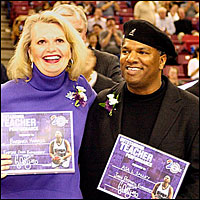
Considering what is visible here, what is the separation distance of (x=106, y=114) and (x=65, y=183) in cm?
50

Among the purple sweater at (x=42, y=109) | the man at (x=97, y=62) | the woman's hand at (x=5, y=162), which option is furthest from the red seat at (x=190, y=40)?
the woman's hand at (x=5, y=162)

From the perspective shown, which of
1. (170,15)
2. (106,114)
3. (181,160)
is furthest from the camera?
(170,15)

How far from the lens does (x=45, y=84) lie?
2719mm

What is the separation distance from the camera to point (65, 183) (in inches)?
104

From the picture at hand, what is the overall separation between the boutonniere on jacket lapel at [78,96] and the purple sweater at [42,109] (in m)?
0.02

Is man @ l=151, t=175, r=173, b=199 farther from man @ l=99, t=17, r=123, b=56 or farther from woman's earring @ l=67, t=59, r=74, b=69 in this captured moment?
man @ l=99, t=17, r=123, b=56

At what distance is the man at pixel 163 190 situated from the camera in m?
2.46

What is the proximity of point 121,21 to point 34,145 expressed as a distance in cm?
931

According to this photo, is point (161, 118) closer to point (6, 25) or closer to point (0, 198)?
point (0, 198)

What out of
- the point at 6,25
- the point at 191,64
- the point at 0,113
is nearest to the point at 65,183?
the point at 0,113

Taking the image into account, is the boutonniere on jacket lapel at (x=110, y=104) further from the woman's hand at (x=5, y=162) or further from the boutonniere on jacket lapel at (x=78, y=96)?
the woman's hand at (x=5, y=162)

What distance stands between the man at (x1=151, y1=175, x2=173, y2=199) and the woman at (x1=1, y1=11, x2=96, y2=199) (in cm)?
48

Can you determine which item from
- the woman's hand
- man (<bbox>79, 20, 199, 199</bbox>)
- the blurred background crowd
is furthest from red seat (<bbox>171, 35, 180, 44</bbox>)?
the woman's hand

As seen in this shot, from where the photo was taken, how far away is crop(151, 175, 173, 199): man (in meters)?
2.46
